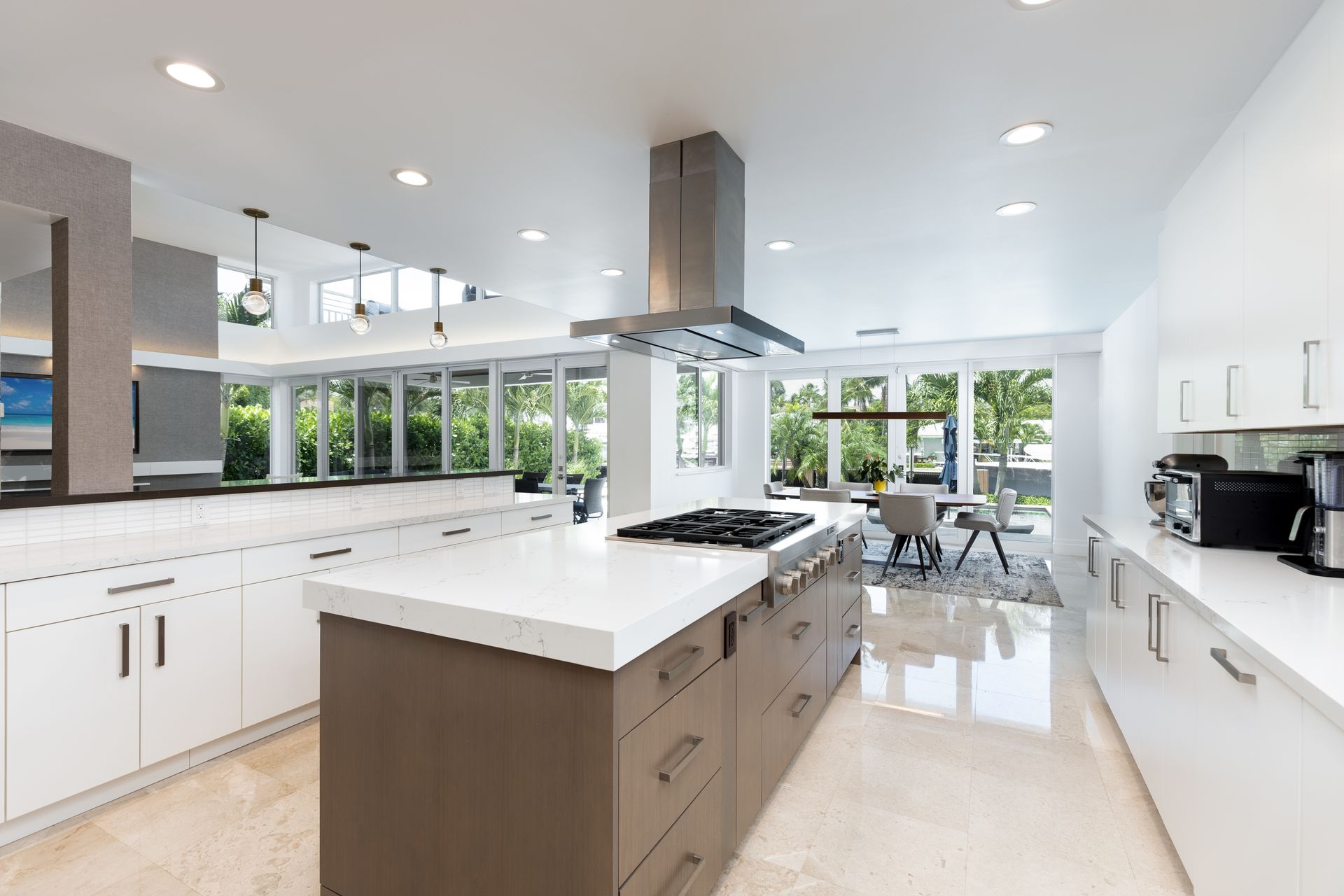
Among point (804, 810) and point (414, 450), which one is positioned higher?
point (414, 450)

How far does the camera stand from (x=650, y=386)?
20.8 feet

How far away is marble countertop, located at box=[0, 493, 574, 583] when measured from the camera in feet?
6.41

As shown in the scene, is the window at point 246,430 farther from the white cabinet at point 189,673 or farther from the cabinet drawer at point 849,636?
the cabinet drawer at point 849,636

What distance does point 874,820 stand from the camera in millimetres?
2088

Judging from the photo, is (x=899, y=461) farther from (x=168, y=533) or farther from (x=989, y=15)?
(x=168, y=533)

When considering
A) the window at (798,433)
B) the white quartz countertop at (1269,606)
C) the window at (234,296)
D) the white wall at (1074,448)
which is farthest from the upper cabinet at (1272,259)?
the window at (234,296)

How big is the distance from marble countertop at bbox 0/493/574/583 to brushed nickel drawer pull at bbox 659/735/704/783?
6.56 feet

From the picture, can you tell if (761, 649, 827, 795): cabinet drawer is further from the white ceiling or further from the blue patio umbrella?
the blue patio umbrella

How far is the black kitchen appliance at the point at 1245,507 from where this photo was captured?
→ 221 centimetres

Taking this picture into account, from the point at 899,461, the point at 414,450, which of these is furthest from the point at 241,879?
the point at 899,461

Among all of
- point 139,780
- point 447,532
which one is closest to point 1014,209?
point 447,532

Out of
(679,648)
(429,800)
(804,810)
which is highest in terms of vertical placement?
(679,648)

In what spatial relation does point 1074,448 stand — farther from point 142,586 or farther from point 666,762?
point 142,586

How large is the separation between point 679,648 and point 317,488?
2666 mm
